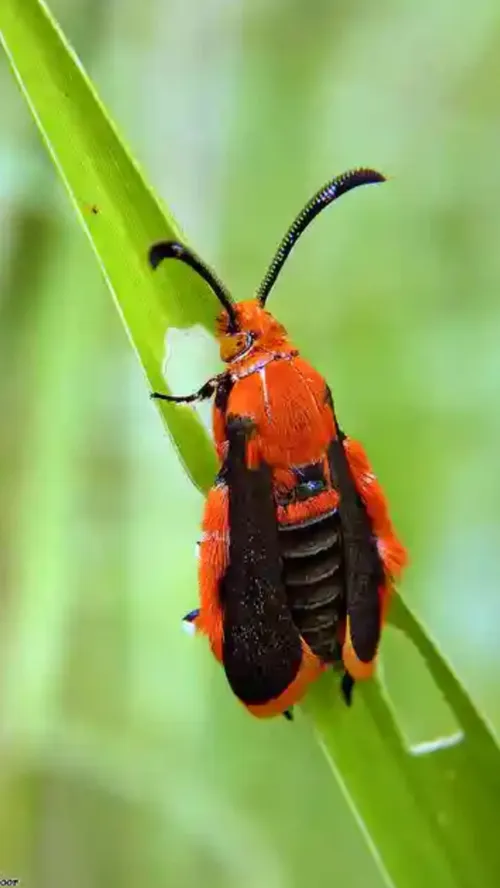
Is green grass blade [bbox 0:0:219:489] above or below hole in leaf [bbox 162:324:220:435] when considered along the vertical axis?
above

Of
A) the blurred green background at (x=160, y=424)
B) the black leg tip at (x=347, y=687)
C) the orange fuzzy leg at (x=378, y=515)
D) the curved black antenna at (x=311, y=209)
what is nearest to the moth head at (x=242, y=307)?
the curved black antenna at (x=311, y=209)

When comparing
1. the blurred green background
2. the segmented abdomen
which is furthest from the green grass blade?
the blurred green background

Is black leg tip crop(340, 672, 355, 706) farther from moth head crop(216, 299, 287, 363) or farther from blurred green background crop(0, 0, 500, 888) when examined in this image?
blurred green background crop(0, 0, 500, 888)

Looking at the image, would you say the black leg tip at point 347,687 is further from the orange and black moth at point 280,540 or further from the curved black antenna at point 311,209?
the curved black antenna at point 311,209

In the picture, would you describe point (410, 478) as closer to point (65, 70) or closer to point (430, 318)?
point (430, 318)

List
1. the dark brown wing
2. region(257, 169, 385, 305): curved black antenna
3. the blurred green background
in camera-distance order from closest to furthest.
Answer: the dark brown wing
region(257, 169, 385, 305): curved black antenna
the blurred green background

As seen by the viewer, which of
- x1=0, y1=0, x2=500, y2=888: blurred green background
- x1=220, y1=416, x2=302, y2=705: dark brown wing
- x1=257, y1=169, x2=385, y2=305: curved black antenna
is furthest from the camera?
x1=0, y1=0, x2=500, y2=888: blurred green background

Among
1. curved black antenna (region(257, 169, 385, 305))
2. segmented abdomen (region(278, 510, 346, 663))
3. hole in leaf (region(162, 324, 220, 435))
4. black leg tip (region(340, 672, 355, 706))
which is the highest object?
curved black antenna (region(257, 169, 385, 305))

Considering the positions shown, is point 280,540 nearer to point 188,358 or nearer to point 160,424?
point 188,358

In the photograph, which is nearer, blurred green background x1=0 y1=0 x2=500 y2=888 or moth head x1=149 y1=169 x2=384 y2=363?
moth head x1=149 y1=169 x2=384 y2=363
